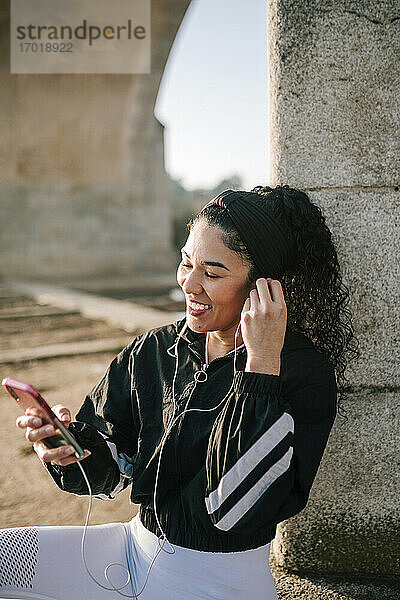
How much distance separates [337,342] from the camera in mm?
2039

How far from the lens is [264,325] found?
1.57 metres

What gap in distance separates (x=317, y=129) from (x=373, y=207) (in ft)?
0.98

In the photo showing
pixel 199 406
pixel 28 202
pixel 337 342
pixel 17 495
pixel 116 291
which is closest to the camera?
pixel 199 406

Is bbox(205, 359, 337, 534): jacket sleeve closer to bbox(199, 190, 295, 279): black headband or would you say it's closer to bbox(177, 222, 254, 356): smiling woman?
bbox(177, 222, 254, 356): smiling woman

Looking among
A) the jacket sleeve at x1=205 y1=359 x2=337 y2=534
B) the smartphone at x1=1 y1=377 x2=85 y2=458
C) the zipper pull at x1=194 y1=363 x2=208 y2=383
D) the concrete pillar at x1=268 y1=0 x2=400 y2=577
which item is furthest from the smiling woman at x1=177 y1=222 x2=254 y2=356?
the concrete pillar at x1=268 y1=0 x2=400 y2=577

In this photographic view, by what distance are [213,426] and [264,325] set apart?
26 centimetres

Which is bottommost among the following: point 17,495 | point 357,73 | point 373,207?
point 17,495

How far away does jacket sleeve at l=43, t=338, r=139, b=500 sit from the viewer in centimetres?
178

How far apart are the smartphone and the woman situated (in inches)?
0.9

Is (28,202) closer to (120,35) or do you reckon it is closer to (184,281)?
(120,35)

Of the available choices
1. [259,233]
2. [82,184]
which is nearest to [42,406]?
[259,233]

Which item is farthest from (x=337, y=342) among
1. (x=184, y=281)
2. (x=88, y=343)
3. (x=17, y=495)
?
(x=88, y=343)

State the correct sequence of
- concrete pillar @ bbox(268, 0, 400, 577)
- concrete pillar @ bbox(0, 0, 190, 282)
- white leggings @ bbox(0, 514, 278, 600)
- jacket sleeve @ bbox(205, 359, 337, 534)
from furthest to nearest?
concrete pillar @ bbox(0, 0, 190, 282)
concrete pillar @ bbox(268, 0, 400, 577)
white leggings @ bbox(0, 514, 278, 600)
jacket sleeve @ bbox(205, 359, 337, 534)

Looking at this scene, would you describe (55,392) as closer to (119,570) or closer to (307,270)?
(119,570)
